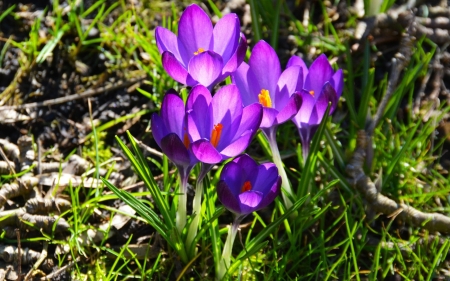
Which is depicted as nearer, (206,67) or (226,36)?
(206,67)

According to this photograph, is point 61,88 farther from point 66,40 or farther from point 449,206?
point 449,206

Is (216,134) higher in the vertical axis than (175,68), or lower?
lower

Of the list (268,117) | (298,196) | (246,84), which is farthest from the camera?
(298,196)

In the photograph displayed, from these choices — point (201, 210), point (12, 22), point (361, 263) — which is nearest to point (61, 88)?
point (12, 22)

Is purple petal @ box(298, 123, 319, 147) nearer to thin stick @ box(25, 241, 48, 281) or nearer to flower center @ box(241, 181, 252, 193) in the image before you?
flower center @ box(241, 181, 252, 193)

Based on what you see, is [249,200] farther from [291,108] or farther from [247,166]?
[291,108]

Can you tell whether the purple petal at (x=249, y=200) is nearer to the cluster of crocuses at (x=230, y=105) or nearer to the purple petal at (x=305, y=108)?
the cluster of crocuses at (x=230, y=105)

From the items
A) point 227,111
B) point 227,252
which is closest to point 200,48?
point 227,111

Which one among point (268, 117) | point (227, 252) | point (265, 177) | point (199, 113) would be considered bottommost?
point (227, 252)
